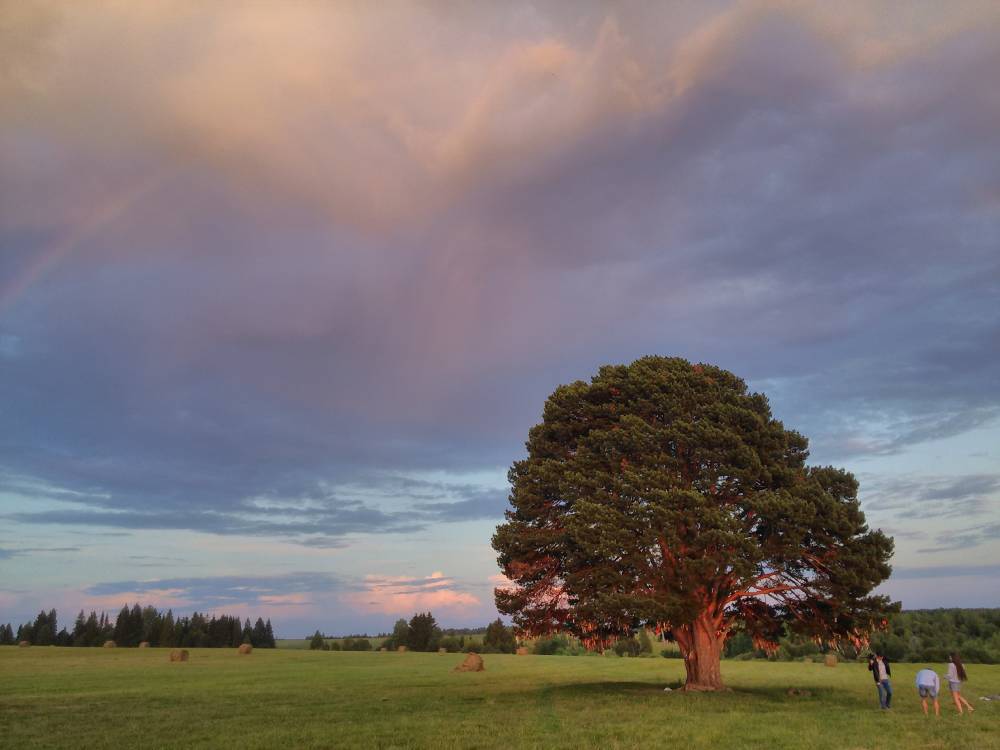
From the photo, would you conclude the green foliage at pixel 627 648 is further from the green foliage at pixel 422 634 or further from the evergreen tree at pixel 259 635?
the evergreen tree at pixel 259 635

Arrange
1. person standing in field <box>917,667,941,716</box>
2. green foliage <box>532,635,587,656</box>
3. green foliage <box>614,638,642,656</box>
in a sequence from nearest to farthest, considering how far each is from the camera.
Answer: person standing in field <box>917,667,941,716</box>
green foliage <box>532,635,587,656</box>
green foliage <box>614,638,642,656</box>

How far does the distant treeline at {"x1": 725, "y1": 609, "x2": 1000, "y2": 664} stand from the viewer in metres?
82.0

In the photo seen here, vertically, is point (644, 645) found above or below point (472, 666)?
below

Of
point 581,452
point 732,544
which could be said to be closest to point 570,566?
point 581,452

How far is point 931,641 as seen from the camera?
3671 inches

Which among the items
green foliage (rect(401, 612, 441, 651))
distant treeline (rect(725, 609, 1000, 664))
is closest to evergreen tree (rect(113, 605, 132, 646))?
green foliage (rect(401, 612, 441, 651))

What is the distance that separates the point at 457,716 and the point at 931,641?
3806 inches

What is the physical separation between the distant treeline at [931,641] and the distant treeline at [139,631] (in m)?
89.3

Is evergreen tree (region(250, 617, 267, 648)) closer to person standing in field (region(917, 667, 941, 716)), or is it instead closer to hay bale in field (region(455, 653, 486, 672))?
hay bale in field (region(455, 653, 486, 672))

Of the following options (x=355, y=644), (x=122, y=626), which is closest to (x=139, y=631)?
(x=122, y=626)

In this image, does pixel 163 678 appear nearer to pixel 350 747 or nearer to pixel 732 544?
pixel 350 747

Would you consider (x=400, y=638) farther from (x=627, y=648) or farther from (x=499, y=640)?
(x=627, y=648)

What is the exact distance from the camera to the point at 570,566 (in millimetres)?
33562

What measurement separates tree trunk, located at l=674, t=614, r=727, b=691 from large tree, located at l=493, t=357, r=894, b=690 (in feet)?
0.21
